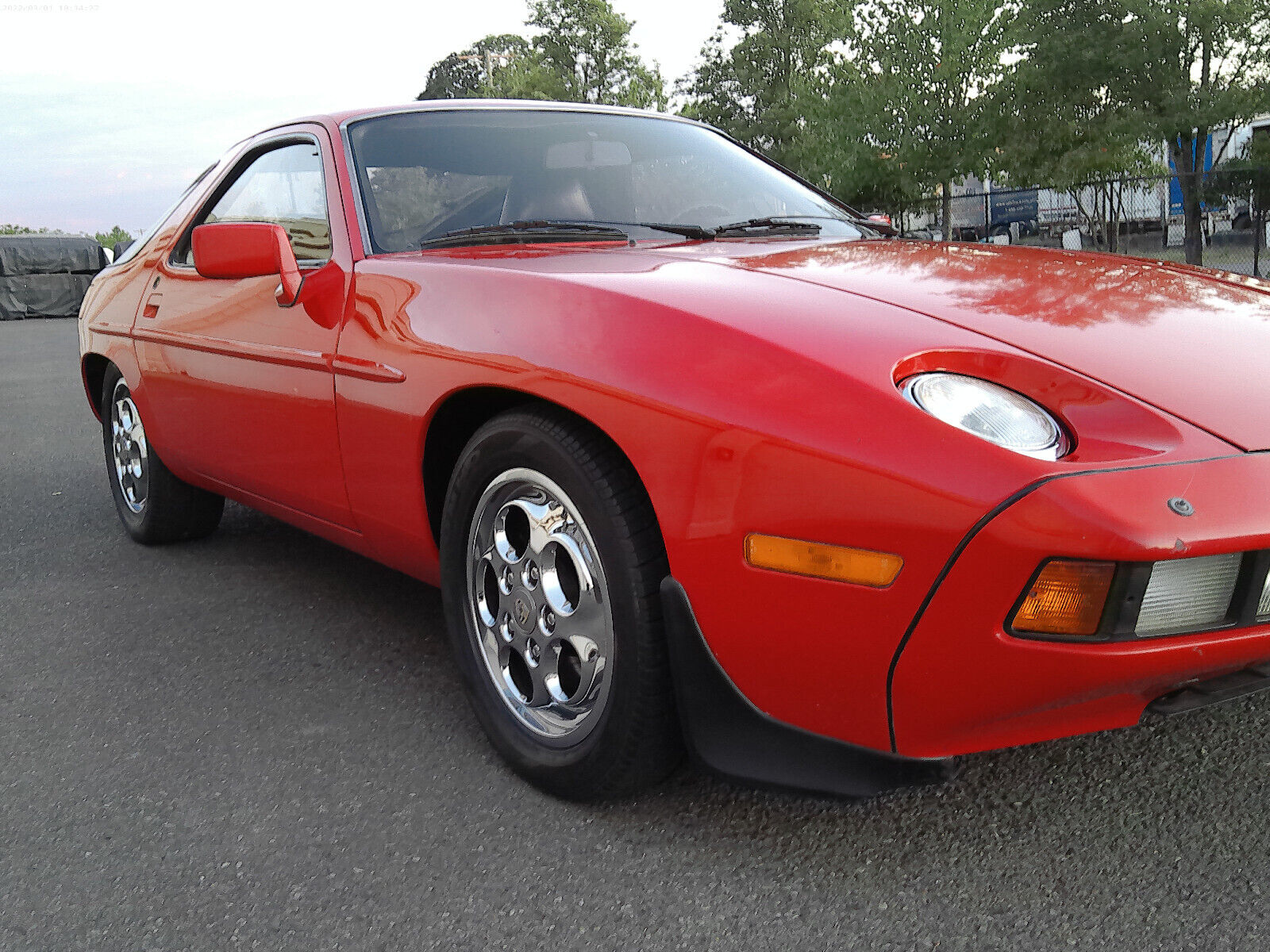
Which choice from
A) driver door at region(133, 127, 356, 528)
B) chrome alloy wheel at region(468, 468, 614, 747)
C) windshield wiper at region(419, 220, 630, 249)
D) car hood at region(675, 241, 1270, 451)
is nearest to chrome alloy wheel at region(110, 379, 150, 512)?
driver door at region(133, 127, 356, 528)

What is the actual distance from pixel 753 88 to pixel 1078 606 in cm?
4859

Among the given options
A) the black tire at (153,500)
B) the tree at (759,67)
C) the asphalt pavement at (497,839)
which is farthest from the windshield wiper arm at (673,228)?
the tree at (759,67)

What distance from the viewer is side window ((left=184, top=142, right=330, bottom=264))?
2.99 meters

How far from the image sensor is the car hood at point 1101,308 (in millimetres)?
1813

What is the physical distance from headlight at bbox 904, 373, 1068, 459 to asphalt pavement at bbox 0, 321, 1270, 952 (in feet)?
2.34

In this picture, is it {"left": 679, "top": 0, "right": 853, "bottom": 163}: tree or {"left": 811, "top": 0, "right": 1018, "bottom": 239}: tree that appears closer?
{"left": 811, "top": 0, "right": 1018, "bottom": 239}: tree

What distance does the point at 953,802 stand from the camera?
7.02 feet

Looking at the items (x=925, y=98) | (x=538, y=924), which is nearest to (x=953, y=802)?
(x=538, y=924)

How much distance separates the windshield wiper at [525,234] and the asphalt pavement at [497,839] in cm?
104

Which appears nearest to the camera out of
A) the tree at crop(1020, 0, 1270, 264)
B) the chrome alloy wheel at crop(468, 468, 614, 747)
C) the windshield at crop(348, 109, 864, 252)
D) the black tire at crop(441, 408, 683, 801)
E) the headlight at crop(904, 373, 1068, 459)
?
the headlight at crop(904, 373, 1068, 459)

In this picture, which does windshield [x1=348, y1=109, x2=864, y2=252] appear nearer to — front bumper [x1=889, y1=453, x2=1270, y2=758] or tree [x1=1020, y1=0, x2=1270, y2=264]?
front bumper [x1=889, y1=453, x2=1270, y2=758]

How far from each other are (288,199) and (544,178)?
0.74 metres

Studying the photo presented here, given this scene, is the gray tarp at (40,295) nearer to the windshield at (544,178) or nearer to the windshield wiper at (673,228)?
the windshield at (544,178)

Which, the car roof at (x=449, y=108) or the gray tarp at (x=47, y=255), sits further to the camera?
the gray tarp at (x=47, y=255)
